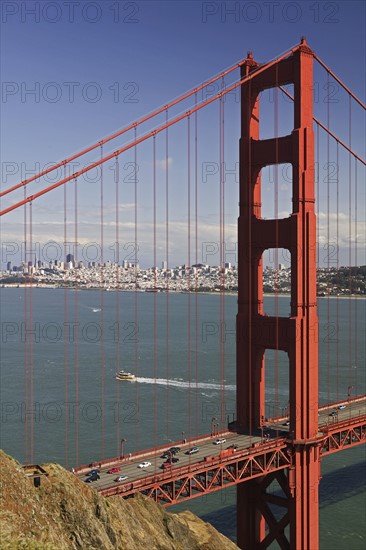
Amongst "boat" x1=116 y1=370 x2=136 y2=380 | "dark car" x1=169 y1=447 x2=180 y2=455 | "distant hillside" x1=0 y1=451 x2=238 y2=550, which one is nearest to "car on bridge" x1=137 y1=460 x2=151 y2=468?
"dark car" x1=169 y1=447 x2=180 y2=455

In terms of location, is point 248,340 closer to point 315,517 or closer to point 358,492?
point 315,517

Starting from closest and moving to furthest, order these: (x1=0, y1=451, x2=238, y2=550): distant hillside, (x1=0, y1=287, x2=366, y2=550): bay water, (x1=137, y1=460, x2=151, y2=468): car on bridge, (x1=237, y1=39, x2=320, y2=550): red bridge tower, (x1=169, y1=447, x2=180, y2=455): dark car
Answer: (x1=0, y1=451, x2=238, y2=550): distant hillside, (x1=137, y1=460, x2=151, y2=468): car on bridge, (x1=169, y1=447, x2=180, y2=455): dark car, (x1=237, y1=39, x2=320, y2=550): red bridge tower, (x1=0, y1=287, x2=366, y2=550): bay water

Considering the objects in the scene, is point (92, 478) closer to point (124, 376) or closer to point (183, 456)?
point (183, 456)

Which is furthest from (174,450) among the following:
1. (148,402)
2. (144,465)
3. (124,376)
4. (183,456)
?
(124,376)

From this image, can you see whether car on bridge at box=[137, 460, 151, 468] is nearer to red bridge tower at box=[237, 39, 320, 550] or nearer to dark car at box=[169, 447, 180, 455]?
dark car at box=[169, 447, 180, 455]

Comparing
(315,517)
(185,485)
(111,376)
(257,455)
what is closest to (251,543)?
(315,517)

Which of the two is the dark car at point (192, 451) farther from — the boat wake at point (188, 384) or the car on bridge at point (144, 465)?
the boat wake at point (188, 384)

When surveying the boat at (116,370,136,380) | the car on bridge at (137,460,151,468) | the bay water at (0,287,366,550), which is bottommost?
the bay water at (0,287,366,550)

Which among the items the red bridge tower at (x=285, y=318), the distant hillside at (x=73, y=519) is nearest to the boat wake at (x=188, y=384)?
the red bridge tower at (x=285, y=318)
